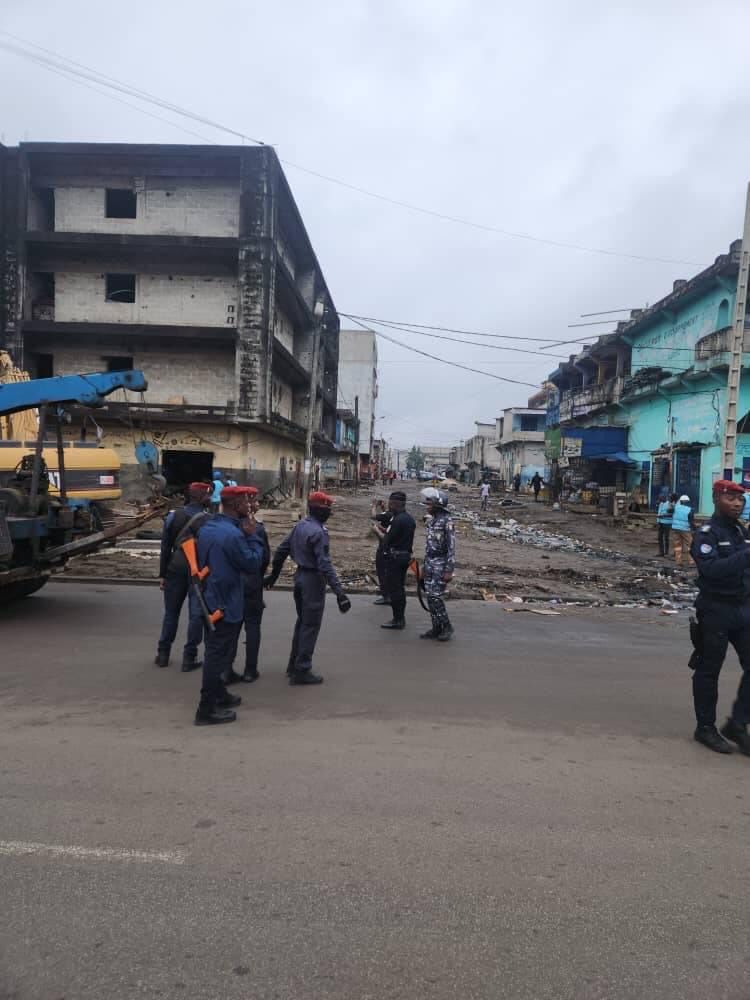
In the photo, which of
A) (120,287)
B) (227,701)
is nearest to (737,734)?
(227,701)

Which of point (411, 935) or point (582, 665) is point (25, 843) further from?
point (582, 665)

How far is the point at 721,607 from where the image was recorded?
4613 mm

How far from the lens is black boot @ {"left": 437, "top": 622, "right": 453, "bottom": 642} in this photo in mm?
7950

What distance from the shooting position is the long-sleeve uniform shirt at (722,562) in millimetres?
4496

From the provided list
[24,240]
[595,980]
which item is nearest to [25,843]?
[595,980]

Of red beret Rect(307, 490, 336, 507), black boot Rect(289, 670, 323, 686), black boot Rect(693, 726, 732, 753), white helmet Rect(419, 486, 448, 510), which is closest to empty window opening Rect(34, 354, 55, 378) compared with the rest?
white helmet Rect(419, 486, 448, 510)

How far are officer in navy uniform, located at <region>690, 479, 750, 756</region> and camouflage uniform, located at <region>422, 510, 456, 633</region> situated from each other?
3.38m

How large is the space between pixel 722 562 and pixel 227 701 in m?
3.81

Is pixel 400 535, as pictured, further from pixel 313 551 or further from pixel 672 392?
pixel 672 392

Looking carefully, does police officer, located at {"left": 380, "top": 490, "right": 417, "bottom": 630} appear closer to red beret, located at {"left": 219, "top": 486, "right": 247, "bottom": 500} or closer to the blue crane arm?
red beret, located at {"left": 219, "top": 486, "right": 247, "bottom": 500}

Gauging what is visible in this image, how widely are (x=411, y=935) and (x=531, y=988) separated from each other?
19.5 inches

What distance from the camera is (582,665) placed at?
700 cm

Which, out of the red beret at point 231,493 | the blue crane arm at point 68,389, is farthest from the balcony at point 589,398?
the red beret at point 231,493

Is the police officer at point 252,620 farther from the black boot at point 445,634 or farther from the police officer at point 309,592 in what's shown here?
the black boot at point 445,634
